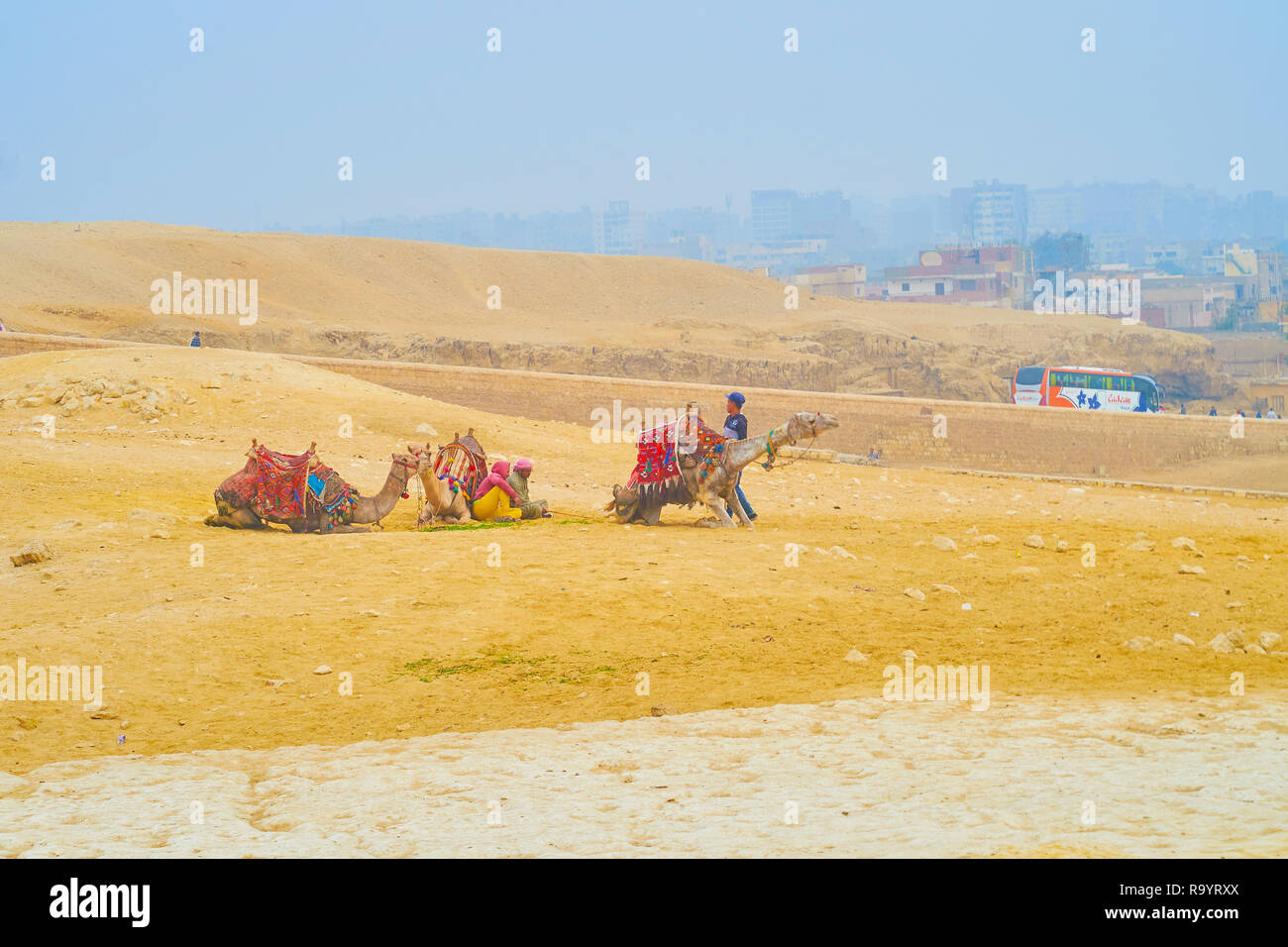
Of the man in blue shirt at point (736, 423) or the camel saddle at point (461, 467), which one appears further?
the man in blue shirt at point (736, 423)

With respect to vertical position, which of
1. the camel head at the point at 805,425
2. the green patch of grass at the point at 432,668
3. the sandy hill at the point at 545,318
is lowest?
the green patch of grass at the point at 432,668

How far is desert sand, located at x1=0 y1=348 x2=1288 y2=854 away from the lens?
5512mm

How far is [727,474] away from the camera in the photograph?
12727 millimetres

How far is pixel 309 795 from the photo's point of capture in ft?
19.8

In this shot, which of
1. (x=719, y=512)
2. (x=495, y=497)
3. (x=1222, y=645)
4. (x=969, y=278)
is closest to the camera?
(x=1222, y=645)

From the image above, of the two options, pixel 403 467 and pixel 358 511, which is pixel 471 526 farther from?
pixel 358 511

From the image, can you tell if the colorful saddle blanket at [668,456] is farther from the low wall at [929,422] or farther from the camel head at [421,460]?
the low wall at [929,422]

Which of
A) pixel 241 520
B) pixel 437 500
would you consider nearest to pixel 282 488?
pixel 241 520

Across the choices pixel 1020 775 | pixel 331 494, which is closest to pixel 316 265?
pixel 331 494

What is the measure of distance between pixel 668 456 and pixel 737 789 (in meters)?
6.88

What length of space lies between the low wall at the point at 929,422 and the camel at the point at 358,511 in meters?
11.9

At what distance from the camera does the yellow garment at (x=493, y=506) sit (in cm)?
1288

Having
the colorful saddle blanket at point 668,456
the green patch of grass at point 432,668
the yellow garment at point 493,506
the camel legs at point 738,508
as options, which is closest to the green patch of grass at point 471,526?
the yellow garment at point 493,506

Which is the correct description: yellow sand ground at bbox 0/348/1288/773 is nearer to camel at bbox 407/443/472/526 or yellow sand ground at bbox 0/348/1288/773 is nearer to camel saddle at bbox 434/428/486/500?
camel at bbox 407/443/472/526
